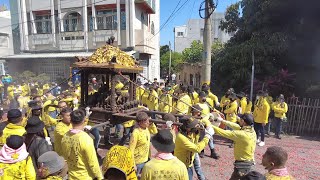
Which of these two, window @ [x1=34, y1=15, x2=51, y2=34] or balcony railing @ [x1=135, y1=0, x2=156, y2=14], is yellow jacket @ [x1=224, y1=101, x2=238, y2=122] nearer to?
balcony railing @ [x1=135, y1=0, x2=156, y2=14]

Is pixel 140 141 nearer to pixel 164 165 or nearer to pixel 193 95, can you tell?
pixel 164 165

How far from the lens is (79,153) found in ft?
11.3

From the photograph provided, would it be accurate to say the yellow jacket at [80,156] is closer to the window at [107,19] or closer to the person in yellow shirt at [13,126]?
the person in yellow shirt at [13,126]

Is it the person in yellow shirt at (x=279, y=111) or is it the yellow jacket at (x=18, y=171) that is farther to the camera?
the person in yellow shirt at (x=279, y=111)

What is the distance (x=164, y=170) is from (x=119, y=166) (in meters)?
0.59

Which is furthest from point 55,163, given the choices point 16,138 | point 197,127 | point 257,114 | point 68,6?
Answer: point 68,6

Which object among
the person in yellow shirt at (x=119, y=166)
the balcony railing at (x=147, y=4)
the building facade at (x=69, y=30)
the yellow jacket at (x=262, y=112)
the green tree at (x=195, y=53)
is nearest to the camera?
the person in yellow shirt at (x=119, y=166)

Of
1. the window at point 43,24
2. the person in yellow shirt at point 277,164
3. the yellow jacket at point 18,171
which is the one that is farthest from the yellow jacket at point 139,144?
the window at point 43,24

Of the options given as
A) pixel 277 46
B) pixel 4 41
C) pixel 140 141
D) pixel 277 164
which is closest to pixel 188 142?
pixel 140 141

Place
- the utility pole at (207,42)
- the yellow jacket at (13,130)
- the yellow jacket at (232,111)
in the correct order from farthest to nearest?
1. the utility pole at (207,42)
2. the yellow jacket at (232,111)
3. the yellow jacket at (13,130)

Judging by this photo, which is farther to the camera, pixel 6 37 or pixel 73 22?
pixel 6 37

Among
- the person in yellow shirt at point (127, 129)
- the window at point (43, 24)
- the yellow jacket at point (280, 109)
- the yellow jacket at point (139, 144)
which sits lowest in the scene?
the person in yellow shirt at point (127, 129)

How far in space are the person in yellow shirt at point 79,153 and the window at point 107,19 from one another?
53.3 ft

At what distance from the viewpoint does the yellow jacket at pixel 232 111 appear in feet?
26.1
